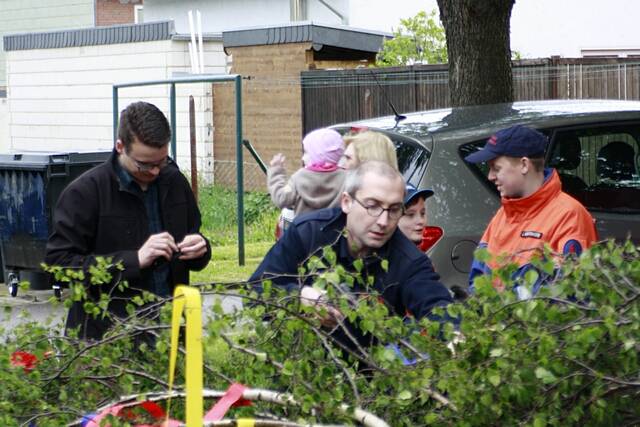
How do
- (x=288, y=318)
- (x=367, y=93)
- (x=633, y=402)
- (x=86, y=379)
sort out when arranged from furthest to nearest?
1. (x=367, y=93)
2. (x=86, y=379)
3. (x=288, y=318)
4. (x=633, y=402)

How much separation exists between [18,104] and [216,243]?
12701mm

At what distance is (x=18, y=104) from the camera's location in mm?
26062

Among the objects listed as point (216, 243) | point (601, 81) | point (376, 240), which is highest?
point (601, 81)

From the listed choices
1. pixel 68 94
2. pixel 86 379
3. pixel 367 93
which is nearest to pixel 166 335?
pixel 86 379

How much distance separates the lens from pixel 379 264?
396 centimetres

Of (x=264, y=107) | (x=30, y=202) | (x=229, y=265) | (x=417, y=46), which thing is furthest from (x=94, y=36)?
(x=30, y=202)

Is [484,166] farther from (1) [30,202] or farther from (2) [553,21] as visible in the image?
(2) [553,21]

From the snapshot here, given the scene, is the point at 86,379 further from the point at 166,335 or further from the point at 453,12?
the point at 453,12

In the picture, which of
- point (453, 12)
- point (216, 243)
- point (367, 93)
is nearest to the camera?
point (453, 12)

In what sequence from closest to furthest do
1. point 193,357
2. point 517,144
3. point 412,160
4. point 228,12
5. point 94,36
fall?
point 193,357, point 517,144, point 412,160, point 94,36, point 228,12

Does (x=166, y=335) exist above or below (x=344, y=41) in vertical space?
below

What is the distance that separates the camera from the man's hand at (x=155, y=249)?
15.3 ft

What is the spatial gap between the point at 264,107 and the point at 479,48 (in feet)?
34.6

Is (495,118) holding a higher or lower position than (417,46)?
lower
